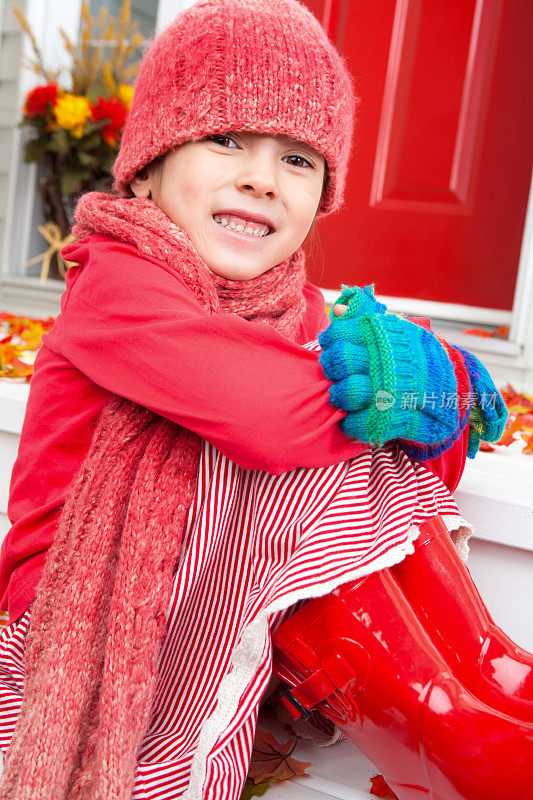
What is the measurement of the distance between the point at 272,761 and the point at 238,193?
0.89 metres

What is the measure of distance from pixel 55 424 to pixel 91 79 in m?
2.54

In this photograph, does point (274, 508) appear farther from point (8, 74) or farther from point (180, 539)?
point (8, 74)

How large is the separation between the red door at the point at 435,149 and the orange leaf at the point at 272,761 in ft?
5.64

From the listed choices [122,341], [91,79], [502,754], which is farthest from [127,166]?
[91,79]

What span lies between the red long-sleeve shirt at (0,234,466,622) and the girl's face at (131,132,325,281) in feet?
0.49

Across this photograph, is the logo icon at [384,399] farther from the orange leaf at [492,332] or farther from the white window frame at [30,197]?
the white window frame at [30,197]

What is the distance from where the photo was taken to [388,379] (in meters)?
0.93

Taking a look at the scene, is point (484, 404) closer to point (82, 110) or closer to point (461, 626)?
point (461, 626)

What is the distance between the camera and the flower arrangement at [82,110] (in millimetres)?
3180

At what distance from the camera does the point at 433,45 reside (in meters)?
2.49

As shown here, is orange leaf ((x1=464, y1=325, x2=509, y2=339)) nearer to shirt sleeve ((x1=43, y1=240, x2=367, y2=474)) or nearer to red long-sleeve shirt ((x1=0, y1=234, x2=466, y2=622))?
red long-sleeve shirt ((x1=0, y1=234, x2=466, y2=622))

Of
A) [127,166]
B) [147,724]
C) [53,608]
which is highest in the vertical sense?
[127,166]

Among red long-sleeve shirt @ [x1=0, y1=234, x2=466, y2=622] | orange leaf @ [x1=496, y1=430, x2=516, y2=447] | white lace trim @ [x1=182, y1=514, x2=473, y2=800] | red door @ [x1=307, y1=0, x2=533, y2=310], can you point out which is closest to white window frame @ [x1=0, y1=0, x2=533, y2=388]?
red door @ [x1=307, y1=0, x2=533, y2=310]

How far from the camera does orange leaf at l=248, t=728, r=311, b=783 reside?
1.13 meters
